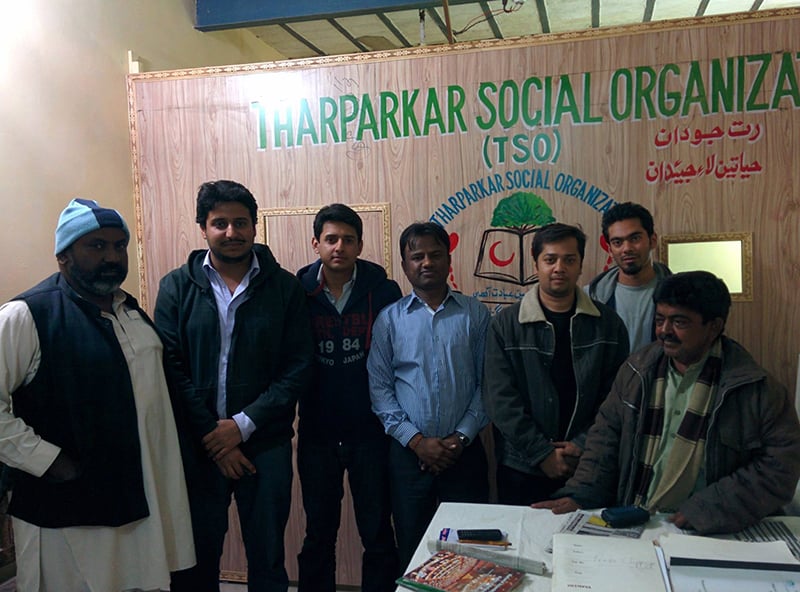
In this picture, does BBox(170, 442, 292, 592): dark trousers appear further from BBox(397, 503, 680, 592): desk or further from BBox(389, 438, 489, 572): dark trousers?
BBox(397, 503, 680, 592): desk

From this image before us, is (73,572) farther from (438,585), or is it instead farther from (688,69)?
(688,69)

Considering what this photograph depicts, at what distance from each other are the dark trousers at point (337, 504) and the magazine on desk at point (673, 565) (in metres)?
1.03

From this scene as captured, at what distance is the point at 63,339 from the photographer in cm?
179

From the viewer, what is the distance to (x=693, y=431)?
5.43 feet

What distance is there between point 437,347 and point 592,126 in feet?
4.03

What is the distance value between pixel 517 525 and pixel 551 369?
677 mm

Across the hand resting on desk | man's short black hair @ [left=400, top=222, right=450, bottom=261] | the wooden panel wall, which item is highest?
the wooden panel wall

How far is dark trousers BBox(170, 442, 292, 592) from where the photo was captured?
7.13ft

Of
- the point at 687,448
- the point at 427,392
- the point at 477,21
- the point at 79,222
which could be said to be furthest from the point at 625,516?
the point at 477,21

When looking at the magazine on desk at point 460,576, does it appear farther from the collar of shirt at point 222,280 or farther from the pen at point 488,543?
the collar of shirt at point 222,280

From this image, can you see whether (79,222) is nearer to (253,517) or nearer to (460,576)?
(253,517)

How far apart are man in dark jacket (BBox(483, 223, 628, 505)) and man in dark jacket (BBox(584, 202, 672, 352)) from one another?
0.66 ft

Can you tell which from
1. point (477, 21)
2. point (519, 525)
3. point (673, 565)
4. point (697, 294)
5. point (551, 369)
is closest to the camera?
point (673, 565)

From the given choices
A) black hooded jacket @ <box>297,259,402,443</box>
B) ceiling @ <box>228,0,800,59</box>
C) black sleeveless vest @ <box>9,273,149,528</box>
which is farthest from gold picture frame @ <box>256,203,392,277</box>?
ceiling @ <box>228,0,800,59</box>
